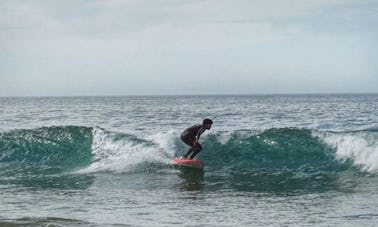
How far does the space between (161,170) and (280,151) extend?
15.6 feet

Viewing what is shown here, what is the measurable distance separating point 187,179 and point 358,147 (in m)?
6.22

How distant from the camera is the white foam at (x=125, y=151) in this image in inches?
718

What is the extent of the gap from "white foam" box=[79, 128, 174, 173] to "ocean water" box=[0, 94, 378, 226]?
4cm

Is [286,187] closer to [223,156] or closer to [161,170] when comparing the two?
[161,170]

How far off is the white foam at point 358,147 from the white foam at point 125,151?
5.64 m

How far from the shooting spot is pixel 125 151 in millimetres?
21000

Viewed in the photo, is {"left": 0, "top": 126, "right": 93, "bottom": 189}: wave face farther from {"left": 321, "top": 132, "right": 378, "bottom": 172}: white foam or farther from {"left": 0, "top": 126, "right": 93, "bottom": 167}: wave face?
{"left": 321, "top": 132, "right": 378, "bottom": 172}: white foam

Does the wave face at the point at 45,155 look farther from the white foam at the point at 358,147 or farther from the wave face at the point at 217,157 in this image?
the white foam at the point at 358,147

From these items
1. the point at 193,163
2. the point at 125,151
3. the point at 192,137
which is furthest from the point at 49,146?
the point at 193,163

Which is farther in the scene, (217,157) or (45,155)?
(45,155)

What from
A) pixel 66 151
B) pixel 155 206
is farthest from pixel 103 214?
pixel 66 151

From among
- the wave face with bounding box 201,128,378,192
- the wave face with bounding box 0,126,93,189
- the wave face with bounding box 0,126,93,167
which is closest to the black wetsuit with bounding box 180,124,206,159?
the wave face with bounding box 201,128,378,192

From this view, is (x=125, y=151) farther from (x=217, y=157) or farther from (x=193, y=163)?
(x=193, y=163)

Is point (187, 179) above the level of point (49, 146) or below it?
below
